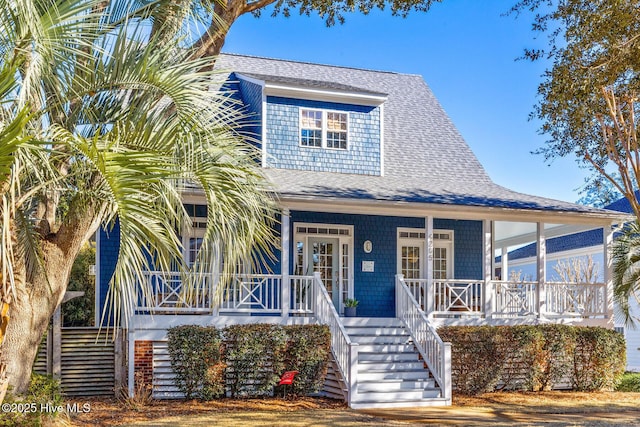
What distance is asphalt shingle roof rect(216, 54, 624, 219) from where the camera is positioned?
18016 millimetres

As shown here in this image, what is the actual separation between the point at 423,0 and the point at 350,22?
5.98ft

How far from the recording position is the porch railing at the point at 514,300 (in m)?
18.1

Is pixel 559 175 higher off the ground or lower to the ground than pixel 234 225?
higher

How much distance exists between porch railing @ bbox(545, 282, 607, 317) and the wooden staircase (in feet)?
13.0

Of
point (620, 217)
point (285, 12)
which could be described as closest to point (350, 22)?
point (285, 12)

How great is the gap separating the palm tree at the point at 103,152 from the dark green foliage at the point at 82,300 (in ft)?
29.7

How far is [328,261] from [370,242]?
1165 mm

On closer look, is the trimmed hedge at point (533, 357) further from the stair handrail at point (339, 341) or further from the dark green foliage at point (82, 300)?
the dark green foliage at point (82, 300)

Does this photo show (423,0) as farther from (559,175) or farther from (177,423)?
(559,175)

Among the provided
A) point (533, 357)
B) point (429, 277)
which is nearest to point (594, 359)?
point (533, 357)

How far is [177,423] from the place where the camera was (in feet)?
38.8

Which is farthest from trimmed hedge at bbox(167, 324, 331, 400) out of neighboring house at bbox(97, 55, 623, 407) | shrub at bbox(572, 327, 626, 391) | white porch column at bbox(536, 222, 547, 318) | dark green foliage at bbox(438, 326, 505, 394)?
shrub at bbox(572, 327, 626, 391)

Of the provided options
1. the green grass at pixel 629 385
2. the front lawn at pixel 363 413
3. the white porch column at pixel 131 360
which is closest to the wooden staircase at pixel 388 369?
the front lawn at pixel 363 413

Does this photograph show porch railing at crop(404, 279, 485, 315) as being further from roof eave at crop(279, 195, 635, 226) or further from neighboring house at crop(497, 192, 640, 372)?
neighboring house at crop(497, 192, 640, 372)
